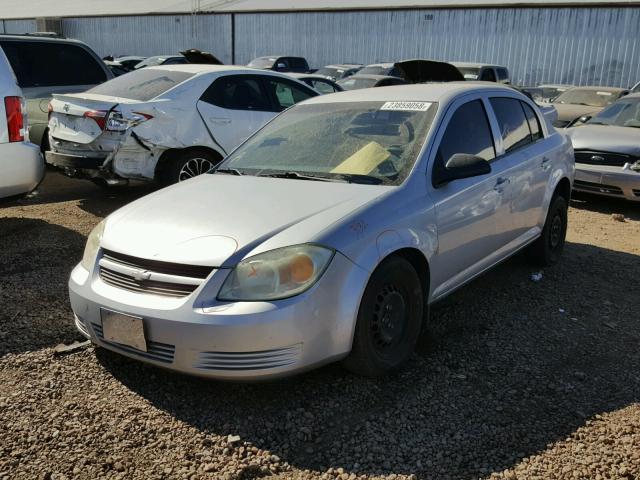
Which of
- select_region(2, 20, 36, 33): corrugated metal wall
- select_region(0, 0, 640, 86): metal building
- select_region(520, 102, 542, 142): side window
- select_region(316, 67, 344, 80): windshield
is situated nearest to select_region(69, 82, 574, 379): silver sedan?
select_region(520, 102, 542, 142): side window

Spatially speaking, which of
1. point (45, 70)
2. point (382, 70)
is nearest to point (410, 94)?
point (45, 70)

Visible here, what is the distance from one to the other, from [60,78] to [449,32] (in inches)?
770

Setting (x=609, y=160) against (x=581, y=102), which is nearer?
(x=609, y=160)

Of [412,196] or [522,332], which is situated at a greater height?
[412,196]

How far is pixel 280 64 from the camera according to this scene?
70.5ft

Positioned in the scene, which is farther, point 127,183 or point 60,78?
point 60,78

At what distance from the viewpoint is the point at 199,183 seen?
159 inches

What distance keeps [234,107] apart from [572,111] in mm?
8202

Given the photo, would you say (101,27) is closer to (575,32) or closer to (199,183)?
(575,32)

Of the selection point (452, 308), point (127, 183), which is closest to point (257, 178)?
point (452, 308)

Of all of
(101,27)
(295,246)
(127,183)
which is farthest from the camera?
(101,27)

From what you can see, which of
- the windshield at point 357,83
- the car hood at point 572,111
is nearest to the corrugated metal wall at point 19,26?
the windshield at point 357,83

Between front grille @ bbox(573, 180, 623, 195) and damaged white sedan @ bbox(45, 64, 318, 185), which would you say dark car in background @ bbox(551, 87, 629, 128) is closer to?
front grille @ bbox(573, 180, 623, 195)

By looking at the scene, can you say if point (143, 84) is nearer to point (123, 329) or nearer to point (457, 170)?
point (457, 170)
